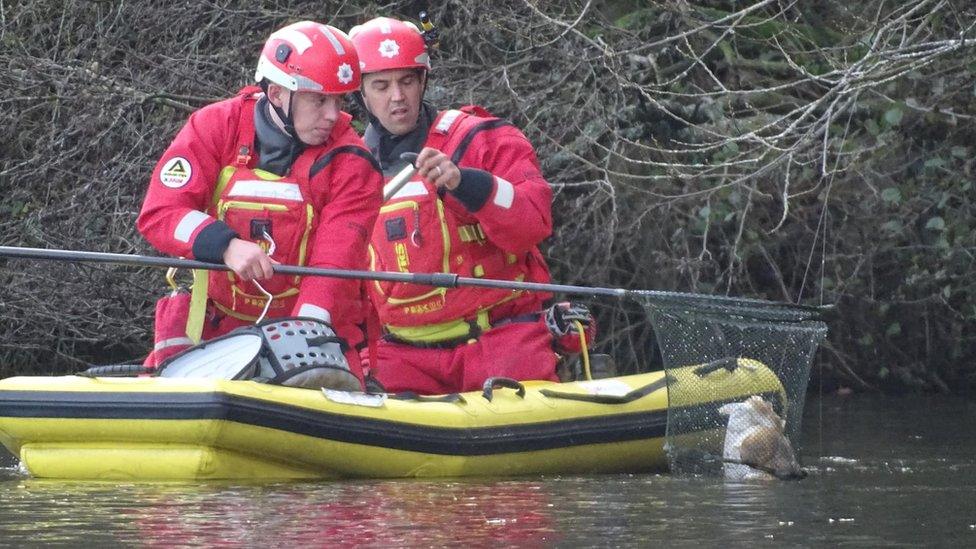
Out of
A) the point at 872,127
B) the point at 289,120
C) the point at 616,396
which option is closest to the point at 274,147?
the point at 289,120

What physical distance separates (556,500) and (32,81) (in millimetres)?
5587

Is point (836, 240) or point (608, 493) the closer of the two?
point (608, 493)

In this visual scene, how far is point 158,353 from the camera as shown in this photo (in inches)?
263

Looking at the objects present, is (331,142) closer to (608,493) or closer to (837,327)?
(608,493)

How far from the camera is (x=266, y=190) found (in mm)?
6559

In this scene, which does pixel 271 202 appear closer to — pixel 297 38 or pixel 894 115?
pixel 297 38

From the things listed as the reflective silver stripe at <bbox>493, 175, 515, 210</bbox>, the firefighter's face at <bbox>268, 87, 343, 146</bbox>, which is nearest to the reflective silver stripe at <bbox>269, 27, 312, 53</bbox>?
the firefighter's face at <bbox>268, 87, 343, 146</bbox>

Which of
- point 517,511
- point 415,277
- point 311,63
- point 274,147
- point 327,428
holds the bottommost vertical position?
point 517,511

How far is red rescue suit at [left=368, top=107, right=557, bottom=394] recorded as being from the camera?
7113mm

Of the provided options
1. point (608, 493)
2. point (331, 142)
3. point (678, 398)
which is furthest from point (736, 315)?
point (331, 142)

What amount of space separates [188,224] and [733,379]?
1.83 metres

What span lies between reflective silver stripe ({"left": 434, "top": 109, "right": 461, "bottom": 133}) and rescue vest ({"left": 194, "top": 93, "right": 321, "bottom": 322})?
0.73 m

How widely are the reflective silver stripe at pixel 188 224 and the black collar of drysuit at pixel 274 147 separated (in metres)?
0.30

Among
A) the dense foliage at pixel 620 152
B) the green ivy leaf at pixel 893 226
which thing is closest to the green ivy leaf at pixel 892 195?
the dense foliage at pixel 620 152
